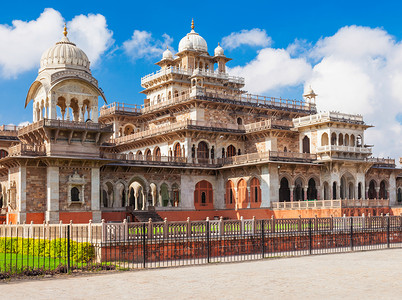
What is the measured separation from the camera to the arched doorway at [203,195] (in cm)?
4678

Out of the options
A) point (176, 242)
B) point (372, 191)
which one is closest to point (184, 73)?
point (372, 191)

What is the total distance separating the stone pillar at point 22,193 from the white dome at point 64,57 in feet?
24.7

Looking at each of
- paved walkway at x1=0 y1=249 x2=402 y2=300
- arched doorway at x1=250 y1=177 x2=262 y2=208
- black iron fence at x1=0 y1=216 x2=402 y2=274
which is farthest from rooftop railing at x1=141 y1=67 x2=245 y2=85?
paved walkway at x1=0 y1=249 x2=402 y2=300

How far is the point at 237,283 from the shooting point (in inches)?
584

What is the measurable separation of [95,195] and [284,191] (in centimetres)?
1674

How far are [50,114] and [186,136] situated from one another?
1370 centimetres

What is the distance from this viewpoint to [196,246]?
72.4 feet

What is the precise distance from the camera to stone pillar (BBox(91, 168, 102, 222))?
36969 millimetres

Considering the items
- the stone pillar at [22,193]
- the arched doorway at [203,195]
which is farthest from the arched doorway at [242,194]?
the stone pillar at [22,193]

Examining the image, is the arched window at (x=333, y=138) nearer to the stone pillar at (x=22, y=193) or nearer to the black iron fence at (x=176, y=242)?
the black iron fence at (x=176, y=242)

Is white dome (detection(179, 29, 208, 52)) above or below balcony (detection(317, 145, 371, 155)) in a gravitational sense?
above

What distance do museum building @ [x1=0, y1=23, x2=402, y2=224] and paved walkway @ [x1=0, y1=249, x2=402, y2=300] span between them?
1938cm

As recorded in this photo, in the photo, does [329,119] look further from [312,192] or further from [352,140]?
[312,192]

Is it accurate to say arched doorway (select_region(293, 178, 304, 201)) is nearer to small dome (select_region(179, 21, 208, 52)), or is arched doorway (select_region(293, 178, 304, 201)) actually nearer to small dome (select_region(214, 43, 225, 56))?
small dome (select_region(214, 43, 225, 56))
